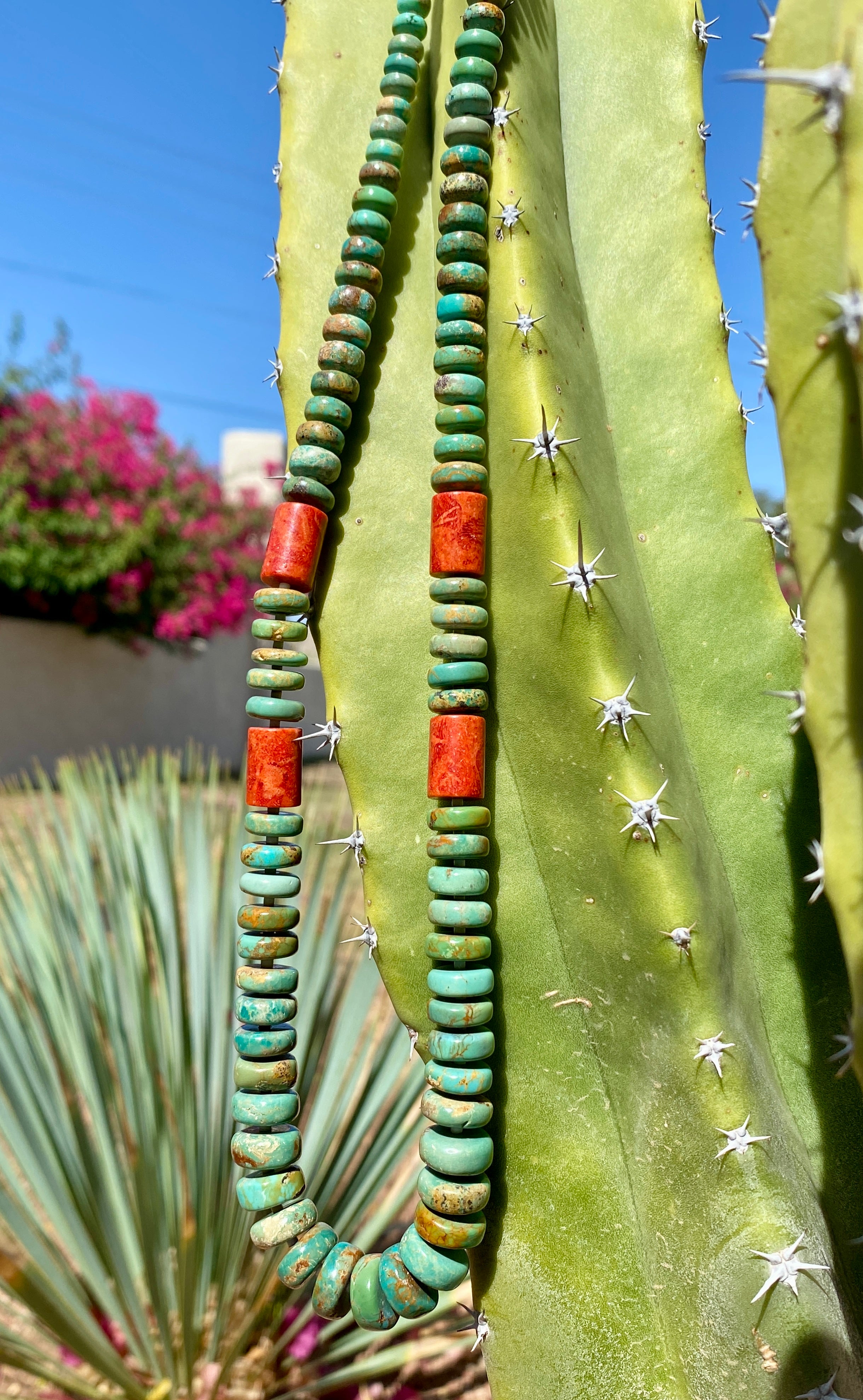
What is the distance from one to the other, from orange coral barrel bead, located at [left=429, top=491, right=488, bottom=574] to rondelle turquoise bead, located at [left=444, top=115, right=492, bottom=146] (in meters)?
0.35

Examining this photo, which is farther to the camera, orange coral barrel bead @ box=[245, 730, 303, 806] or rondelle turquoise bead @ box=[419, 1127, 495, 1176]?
orange coral barrel bead @ box=[245, 730, 303, 806]

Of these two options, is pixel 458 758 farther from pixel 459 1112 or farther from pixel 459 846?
pixel 459 1112

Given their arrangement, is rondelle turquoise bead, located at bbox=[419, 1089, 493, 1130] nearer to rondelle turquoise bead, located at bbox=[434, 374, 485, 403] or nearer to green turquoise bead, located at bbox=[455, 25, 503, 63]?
rondelle turquoise bead, located at bbox=[434, 374, 485, 403]

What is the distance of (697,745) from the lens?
3.09 ft

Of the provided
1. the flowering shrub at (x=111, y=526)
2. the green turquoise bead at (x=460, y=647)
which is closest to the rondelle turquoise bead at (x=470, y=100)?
the green turquoise bead at (x=460, y=647)

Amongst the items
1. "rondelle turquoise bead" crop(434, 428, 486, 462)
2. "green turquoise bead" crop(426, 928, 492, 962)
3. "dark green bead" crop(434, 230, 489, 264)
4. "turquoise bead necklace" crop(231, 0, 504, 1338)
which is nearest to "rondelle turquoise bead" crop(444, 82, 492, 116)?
"turquoise bead necklace" crop(231, 0, 504, 1338)

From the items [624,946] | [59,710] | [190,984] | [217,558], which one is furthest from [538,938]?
[217,558]

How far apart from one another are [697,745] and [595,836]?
183 millimetres

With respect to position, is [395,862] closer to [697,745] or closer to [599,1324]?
[697,745]

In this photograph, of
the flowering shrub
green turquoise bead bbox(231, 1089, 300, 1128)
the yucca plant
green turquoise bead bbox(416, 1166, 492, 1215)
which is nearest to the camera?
green turquoise bead bbox(416, 1166, 492, 1215)

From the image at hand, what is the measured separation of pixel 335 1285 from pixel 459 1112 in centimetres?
21

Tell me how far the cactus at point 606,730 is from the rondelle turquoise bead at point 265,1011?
12 cm

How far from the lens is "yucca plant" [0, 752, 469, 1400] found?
5.43 ft

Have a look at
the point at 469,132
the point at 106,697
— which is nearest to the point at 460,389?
the point at 469,132
